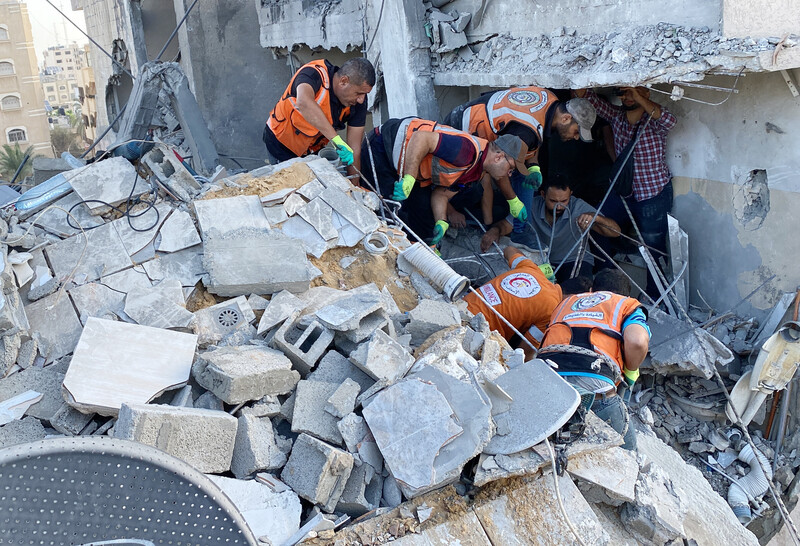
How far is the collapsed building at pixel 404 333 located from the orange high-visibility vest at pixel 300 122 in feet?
2.24

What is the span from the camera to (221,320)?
3693mm

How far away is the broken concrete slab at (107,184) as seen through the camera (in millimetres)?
4312

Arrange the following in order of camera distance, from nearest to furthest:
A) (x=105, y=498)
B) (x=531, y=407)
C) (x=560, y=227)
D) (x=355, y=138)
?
1. (x=105, y=498)
2. (x=531, y=407)
3. (x=355, y=138)
4. (x=560, y=227)

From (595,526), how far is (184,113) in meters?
6.71

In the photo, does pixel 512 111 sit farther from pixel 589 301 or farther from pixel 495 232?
pixel 589 301

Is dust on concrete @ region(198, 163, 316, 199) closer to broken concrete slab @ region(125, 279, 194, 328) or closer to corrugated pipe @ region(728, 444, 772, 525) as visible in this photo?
broken concrete slab @ region(125, 279, 194, 328)

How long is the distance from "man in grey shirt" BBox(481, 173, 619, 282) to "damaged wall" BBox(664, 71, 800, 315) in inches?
31.1

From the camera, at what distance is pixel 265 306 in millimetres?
3863

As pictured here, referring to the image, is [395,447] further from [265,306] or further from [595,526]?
[265,306]

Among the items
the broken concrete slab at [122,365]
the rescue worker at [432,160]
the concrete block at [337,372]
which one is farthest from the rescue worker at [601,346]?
the broken concrete slab at [122,365]

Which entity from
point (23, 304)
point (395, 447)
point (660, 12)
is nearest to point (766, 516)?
point (395, 447)

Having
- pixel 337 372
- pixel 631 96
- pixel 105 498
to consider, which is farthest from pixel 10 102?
pixel 105 498

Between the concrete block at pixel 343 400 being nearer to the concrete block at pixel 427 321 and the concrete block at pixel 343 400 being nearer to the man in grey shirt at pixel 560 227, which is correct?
the concrete block at pixel 427 321

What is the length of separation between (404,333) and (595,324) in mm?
1185
